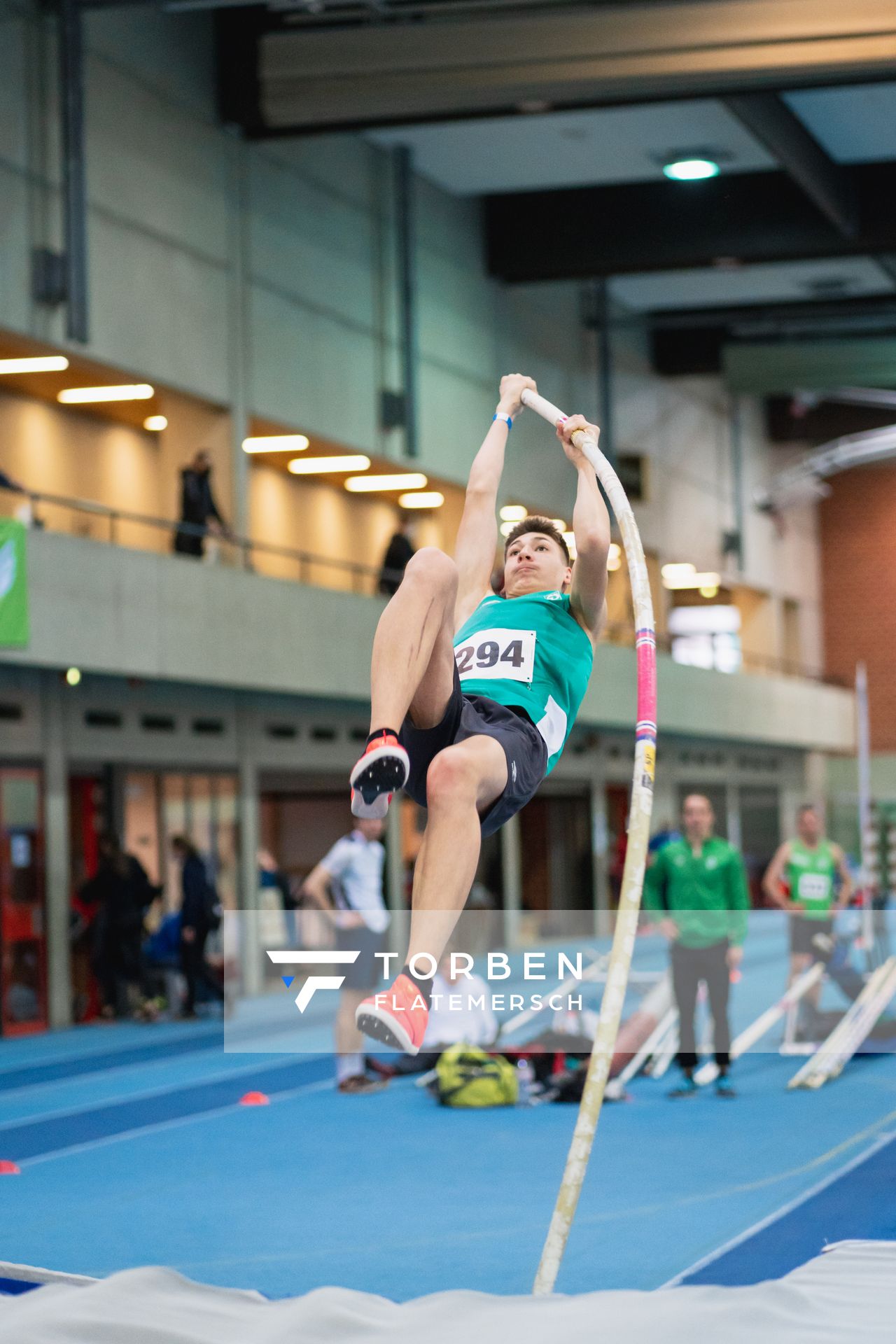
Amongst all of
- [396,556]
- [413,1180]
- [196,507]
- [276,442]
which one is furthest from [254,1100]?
[276,442]

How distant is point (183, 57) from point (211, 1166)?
13104 mm

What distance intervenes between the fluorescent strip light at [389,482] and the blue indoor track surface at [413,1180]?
11.0 metres

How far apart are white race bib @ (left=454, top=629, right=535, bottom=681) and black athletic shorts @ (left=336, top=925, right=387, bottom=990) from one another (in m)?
3.26

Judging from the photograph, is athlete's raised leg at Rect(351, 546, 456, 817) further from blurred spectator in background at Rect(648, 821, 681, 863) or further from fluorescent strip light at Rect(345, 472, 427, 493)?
fluorescent strip light at Rect(345, 472, 427, 493)

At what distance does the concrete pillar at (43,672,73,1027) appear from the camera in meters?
16.7

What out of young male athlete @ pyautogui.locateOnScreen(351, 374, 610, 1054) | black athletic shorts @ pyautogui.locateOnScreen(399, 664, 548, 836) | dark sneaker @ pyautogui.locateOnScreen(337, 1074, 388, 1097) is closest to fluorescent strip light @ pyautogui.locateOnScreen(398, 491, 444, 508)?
dark sneaker @ pyautogui.locateOnScreen(337, 1074, 388, 1097)

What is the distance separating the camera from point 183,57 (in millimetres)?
18703

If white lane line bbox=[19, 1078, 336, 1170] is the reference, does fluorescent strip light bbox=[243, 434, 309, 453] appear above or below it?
above

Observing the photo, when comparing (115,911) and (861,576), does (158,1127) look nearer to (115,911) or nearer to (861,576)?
(115,911)

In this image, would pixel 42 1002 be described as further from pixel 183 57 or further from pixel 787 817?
pixel 787 817

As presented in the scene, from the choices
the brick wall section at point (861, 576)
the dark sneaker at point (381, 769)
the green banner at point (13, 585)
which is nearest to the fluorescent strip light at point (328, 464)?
the green banner at point (13, 585)

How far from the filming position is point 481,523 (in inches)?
243

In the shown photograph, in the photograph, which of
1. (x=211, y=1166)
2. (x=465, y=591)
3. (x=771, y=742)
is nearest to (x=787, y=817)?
(x=771, y=742)

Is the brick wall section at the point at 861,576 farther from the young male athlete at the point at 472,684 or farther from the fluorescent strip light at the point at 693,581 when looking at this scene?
the young male athlete at the point at 472,684
